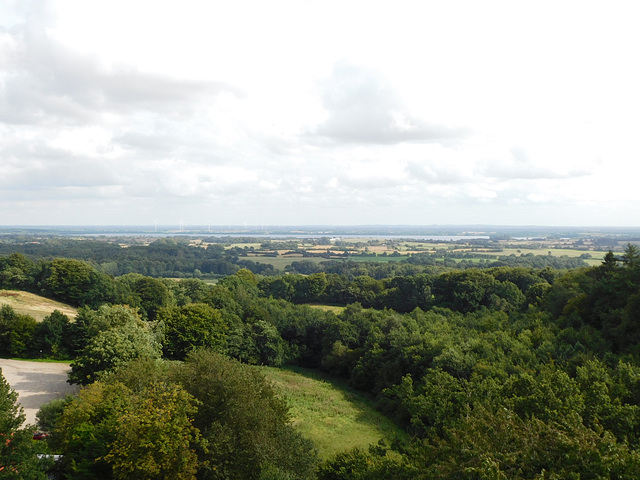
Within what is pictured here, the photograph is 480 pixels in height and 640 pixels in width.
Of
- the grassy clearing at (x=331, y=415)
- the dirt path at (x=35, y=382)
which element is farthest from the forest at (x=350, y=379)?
the dirt path at (x=35, y=382)

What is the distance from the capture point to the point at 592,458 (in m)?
10.9

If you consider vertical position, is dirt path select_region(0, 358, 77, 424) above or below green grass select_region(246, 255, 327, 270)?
above

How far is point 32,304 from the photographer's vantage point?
57.6m

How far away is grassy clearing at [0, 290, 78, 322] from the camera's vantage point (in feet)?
175

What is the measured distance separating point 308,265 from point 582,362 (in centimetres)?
12515

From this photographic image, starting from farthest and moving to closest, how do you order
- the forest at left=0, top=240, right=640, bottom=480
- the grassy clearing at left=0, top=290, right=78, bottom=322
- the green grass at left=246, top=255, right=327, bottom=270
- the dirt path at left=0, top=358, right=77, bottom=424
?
the green grass at left=246, top=255, right=327, bottom=270 → the grassy clearing at left=0, top=290, right=78, bottom=322 → the dirt path at left=0, top=358, right=77, bottom=424 → the forest at left=0, top=240, right=640, bottom=480

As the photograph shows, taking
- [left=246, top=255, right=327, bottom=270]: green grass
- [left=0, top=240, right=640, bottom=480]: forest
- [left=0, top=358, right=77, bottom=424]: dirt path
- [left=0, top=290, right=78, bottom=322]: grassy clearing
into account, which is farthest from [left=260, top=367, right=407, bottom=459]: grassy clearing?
[left=246, top=255, right=327, bottom=270]: green grass

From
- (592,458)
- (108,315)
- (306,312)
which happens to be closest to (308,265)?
(306,312)

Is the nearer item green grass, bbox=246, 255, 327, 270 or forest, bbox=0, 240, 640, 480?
forest, bbox=0, 240, 640, 480

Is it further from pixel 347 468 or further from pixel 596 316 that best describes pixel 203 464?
pixel 596 316

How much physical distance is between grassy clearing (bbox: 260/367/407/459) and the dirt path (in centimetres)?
1720

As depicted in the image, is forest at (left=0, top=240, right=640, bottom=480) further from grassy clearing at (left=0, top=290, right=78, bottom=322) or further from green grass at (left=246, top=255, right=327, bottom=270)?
green grass at (left=246, top=255, right=327, bottom=270)

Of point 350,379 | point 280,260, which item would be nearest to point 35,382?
point 350,379

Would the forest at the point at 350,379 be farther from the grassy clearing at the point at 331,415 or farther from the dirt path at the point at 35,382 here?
the dirt path at the point at 35,382
